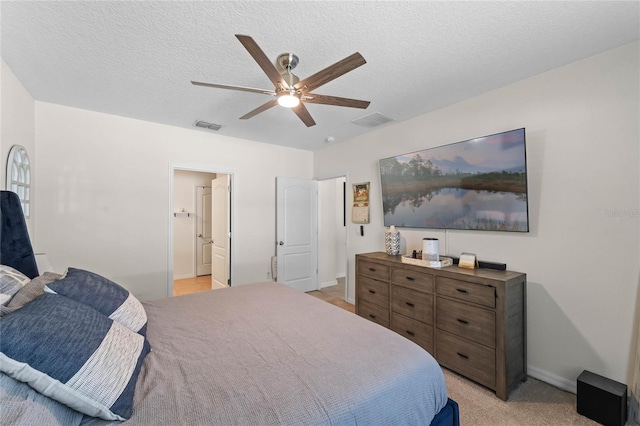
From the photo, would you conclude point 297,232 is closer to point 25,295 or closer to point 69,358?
point 25,295

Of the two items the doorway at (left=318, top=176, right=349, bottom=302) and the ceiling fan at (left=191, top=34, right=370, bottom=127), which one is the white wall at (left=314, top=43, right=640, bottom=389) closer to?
the ceiling fan at (left=191, top=34, right=370, bottom=127)

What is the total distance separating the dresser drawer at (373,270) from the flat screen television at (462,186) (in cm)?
66

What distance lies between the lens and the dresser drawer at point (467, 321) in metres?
2.23

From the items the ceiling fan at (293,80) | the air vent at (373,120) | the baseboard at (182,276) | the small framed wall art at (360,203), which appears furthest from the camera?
the baseboard at (182,276)

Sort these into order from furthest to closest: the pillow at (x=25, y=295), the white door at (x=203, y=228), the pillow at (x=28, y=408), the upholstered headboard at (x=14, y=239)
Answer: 1. the white door at (x=203, y=228)
2. the upholstered headboard at (x=14, y=239)
3. the pillow at (x=25, y=295)
4. the pillow at (x=28, y=408)

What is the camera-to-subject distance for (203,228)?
20.6 ft

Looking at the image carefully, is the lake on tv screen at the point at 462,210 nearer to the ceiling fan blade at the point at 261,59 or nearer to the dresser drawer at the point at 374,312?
the dresser drawer at the point at 374,312

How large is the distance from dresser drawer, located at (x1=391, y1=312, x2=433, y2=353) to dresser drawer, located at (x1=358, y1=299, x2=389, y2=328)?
0.33 ft

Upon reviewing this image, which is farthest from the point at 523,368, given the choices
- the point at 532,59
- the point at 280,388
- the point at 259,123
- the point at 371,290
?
the point at 259,123

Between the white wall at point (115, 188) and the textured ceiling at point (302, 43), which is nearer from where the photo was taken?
the textured ceiling at point (302, 43)

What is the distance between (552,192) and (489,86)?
1.11 m

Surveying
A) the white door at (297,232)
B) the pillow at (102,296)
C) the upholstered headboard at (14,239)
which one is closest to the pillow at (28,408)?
the pillow at (102,296)

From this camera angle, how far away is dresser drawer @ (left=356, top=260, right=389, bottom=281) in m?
3.11

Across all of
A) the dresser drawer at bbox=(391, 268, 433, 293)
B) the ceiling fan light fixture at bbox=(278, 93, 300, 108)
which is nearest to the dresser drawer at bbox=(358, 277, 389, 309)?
the dresser drawer at bbox=(391, 268, 433, 293)
